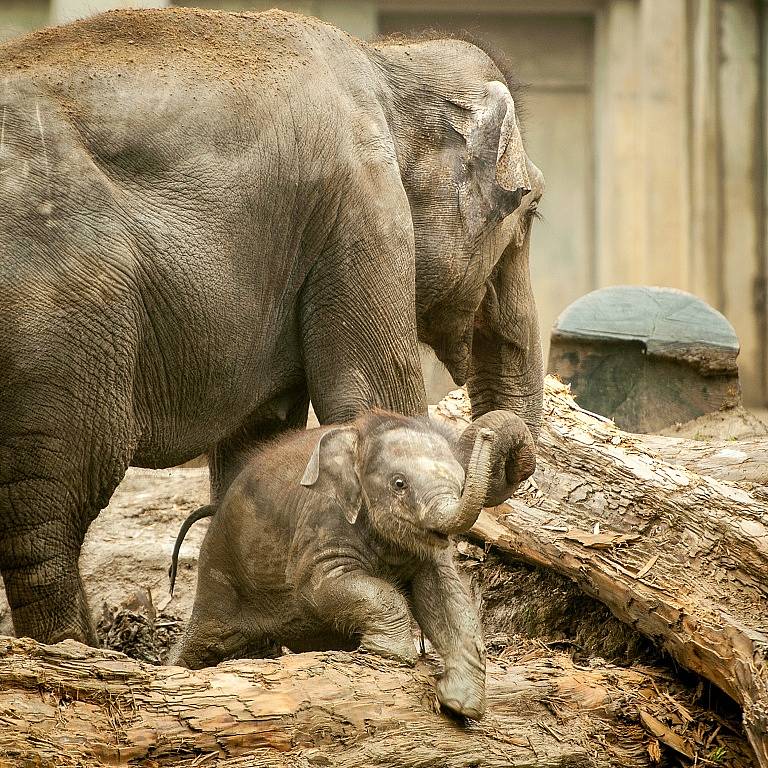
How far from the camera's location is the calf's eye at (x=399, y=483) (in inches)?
162

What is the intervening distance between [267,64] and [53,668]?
7.23 feet

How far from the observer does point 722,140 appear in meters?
14.8

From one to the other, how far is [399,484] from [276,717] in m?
0.78

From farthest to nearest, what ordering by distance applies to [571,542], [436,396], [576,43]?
[576,43] < [436,396] < [571,542]

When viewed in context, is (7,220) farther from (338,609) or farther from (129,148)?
(338,609)

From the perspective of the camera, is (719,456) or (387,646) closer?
(387,646)

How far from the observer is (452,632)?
164 inches

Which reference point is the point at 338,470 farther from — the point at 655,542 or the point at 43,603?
the point at 655,542

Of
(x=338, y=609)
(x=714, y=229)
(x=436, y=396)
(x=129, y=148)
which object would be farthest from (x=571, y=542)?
(x=714, y=229)

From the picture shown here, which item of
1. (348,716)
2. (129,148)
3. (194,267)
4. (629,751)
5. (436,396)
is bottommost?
(436,396)

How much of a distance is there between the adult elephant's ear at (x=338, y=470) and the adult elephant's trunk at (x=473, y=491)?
0.36 metres

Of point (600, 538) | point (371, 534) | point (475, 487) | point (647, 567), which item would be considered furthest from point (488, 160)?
point (475, 487)

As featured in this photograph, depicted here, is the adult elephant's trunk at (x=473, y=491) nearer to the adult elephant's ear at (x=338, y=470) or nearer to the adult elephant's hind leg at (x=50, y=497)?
the adult elephant's ear at (x=338, y=470)

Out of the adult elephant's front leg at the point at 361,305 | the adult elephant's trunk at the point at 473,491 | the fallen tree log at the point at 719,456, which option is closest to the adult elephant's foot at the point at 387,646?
the adult elephant's trunk at the point at 473,491
